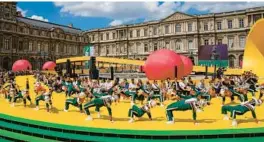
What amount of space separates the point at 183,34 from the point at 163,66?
156 feet

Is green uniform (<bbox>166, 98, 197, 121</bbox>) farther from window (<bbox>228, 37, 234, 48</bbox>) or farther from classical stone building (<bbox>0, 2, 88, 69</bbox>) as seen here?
window (<bbox>228, 37, 234, 48</bbox>)

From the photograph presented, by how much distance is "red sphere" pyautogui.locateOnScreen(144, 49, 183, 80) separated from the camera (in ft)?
63.0

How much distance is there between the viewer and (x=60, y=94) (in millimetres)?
Answer: 20094

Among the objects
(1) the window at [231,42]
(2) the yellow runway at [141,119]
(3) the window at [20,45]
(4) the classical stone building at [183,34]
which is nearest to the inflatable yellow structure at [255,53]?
(2) the yellow runway at [141,119]

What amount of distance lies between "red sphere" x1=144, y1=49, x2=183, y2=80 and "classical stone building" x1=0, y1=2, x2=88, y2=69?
140 feet

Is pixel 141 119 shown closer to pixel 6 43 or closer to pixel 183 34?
pixel 6 43

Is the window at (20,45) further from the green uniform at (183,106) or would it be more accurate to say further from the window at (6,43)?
the green uniform at (183,106)

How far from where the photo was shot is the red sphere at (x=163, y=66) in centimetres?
1919

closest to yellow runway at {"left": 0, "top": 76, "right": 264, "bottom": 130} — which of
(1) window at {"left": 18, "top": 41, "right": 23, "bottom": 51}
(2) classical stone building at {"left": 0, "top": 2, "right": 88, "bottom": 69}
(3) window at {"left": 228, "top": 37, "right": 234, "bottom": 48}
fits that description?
(2) classical stone building at {"left": 0, "top": 2, "right": 88, "bottom": 69}

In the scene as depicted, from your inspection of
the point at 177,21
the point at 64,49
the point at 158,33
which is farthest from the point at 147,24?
the point at 64,49

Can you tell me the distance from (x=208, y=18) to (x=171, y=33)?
8.73 metres

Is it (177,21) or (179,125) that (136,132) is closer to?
(179,125)

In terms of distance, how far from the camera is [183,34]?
6512 cm

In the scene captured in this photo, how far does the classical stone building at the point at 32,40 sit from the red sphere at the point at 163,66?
42599 mm
